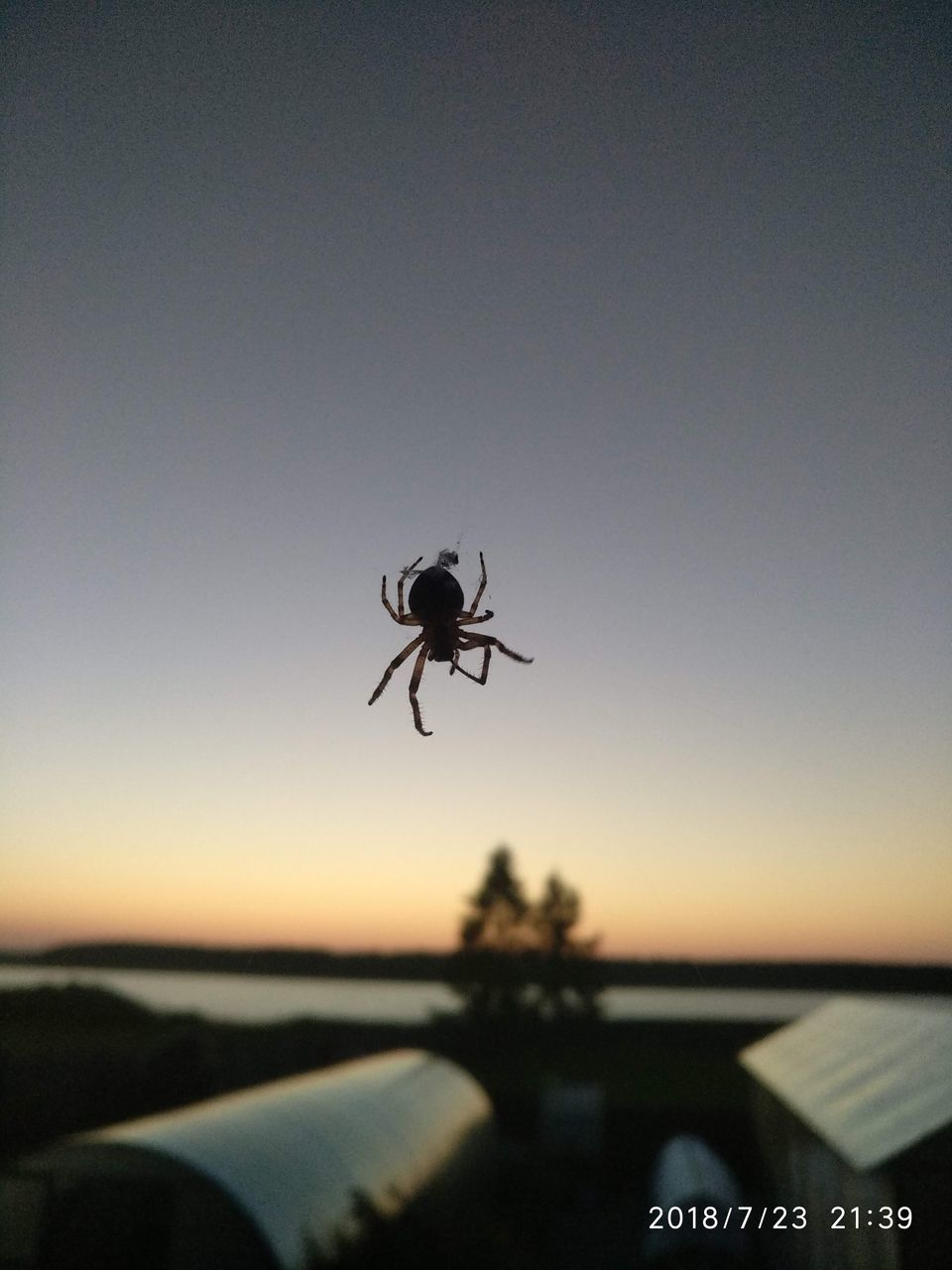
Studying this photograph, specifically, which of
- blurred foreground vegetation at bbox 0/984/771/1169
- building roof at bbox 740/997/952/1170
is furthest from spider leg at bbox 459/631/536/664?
blurred foreground vegetation at bbox 0/984/771/1169

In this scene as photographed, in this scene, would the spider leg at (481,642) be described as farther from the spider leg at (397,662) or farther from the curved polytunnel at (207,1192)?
the curved polytunnel at (207,1192)

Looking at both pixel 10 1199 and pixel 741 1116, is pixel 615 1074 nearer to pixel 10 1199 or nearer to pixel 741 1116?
pixel 741 1116

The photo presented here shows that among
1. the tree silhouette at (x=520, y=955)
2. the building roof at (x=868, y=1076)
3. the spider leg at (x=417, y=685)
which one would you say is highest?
the spider leg at (x=417, y=685)

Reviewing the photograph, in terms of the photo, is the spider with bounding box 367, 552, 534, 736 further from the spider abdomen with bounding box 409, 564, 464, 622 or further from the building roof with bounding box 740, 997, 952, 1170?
the building roof with bounding box 740, 997, 952, 1170

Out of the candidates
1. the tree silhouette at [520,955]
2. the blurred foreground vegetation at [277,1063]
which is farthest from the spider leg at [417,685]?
the tree silhouette at [520,955]

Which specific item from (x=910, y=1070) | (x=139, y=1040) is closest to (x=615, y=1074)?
(x=139, y=1040)
